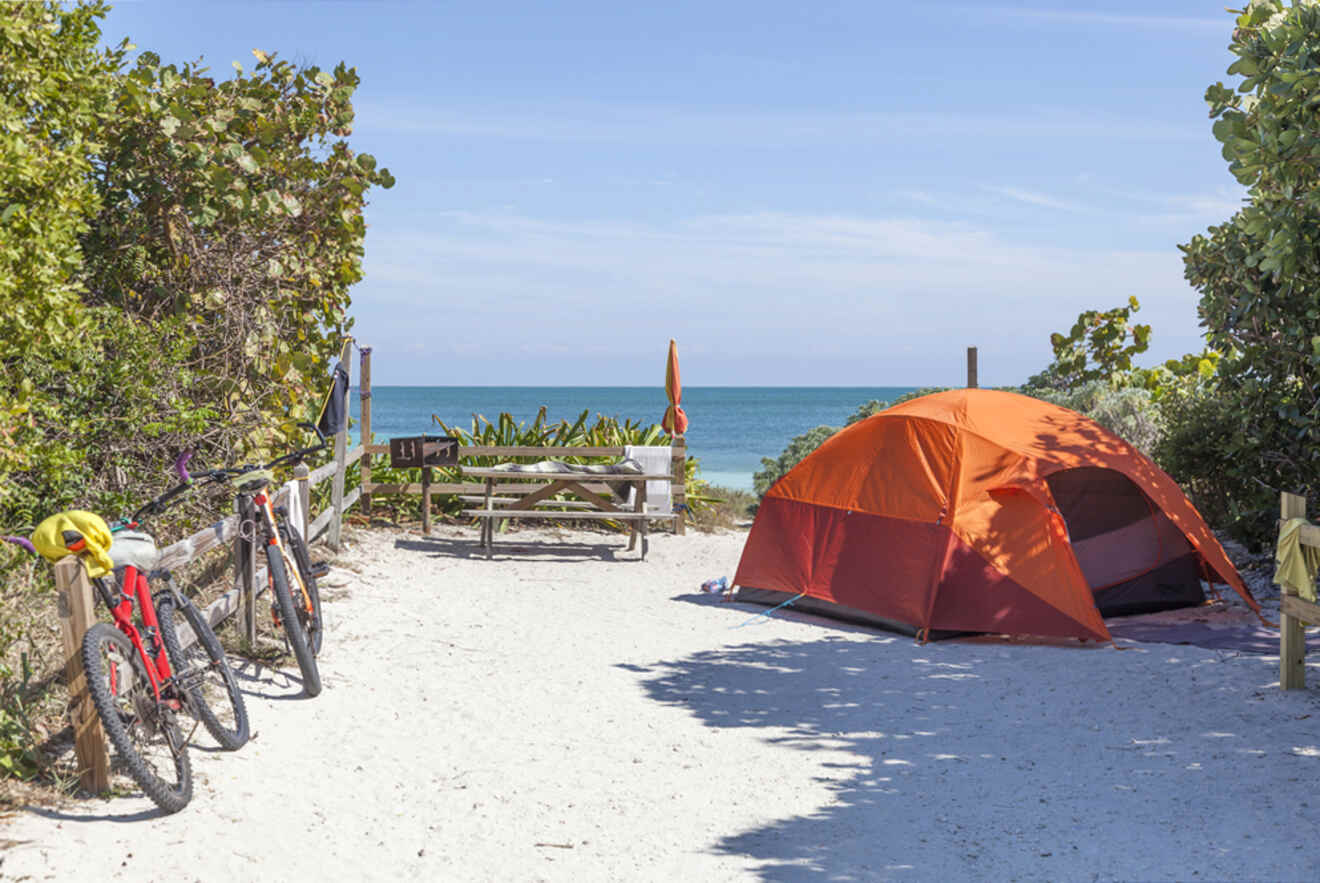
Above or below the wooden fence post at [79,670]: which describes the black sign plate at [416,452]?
above

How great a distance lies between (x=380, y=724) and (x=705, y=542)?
288 inches

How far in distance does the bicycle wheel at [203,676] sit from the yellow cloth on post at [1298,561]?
18.9 feet

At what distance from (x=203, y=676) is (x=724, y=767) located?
102 inches

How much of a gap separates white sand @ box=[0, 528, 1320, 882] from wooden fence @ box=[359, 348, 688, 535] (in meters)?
4.07

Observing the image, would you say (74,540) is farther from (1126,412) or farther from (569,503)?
(1126,412)

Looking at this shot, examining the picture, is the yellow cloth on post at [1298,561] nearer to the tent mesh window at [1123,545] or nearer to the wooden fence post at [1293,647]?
the wooden fence post at [1293,647]

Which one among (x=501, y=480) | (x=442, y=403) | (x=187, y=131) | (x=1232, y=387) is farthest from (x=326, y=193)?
(x=442, y=403)

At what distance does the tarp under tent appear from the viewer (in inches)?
317

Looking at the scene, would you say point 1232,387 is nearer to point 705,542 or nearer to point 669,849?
point 705,542

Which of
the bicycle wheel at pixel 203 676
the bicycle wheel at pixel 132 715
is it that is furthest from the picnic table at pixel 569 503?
the bicycle wheel at pixel 132 715

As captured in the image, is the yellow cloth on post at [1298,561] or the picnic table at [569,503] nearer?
the yellow cloth on post at [1298,561]

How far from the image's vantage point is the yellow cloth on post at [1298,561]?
20.6ft

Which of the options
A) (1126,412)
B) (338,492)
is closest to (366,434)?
(338,492)

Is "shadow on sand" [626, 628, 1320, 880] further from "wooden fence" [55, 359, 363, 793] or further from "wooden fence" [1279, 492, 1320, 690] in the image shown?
"wooden fence" [55, 359, 363, 793]
